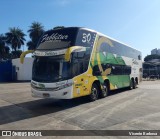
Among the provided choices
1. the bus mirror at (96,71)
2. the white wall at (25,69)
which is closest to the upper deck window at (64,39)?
the bus mirror at (96,71)

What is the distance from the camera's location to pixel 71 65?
36.5 ft

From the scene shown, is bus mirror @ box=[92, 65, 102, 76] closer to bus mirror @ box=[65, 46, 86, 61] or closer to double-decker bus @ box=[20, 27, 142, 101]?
double-decker bus @ box=[20, 27, 142, 101]

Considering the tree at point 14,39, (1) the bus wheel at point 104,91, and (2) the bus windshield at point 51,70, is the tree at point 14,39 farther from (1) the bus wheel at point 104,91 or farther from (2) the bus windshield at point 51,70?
(2) the bus windshield at point 51,70

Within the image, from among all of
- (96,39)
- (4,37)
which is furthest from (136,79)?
(4,37)

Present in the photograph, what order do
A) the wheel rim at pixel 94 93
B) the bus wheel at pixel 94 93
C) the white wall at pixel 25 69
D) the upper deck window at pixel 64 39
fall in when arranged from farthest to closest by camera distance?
the white wall at pixel 25 69 → the wheel rim at pixel 94 93 → the bus wheel at pixel 94 93 → the upper deck window at pixel 64 39

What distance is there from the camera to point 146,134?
22.1 ft

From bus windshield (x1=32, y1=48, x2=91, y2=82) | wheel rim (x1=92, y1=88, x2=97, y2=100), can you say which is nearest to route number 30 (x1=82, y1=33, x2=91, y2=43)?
bus windshield (x1=32, y1=48, x2=91, y2=82)

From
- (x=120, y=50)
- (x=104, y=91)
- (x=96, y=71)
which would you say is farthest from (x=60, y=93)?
(x=120, y=50)

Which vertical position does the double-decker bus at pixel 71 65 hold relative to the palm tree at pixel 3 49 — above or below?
below

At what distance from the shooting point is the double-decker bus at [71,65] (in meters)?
11.0

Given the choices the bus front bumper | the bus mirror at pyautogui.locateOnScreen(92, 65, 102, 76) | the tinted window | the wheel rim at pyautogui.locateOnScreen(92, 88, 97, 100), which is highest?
the tinted window

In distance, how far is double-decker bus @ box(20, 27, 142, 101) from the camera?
1095 centimetres

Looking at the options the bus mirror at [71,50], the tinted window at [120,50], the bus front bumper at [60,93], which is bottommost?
the bus front bumper at [60,93]

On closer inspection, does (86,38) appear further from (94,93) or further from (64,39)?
(94,93)
